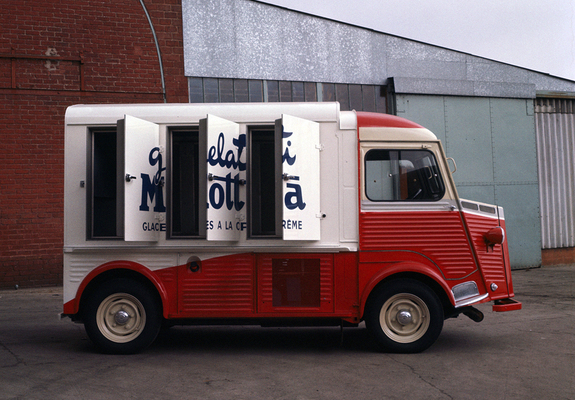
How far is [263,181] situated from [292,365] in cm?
214

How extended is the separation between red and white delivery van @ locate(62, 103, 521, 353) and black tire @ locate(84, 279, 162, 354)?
12 millimetres

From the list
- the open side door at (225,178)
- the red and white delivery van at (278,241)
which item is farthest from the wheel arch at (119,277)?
the open side door at (225,178)

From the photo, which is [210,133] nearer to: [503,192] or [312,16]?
[312,16]

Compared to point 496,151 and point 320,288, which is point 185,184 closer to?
point 320,288

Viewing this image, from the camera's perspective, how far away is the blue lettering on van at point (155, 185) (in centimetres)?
571

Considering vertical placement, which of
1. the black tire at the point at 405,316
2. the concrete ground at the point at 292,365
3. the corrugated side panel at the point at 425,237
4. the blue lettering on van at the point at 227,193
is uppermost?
the blue lettering on van at the point at 227,193

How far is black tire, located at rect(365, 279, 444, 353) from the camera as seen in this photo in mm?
5672

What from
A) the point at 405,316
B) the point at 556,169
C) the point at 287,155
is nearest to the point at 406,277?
the point at 405,316

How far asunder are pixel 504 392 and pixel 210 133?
391 cm

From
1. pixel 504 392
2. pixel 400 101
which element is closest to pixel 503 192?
pixel 400 101

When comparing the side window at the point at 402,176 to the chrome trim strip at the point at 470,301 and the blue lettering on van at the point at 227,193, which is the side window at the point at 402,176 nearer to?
the chrome trim strip at the point at 470,301

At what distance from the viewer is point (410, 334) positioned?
577 cm

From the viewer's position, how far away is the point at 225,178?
5621 millimetres

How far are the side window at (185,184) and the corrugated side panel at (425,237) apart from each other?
201 cm
